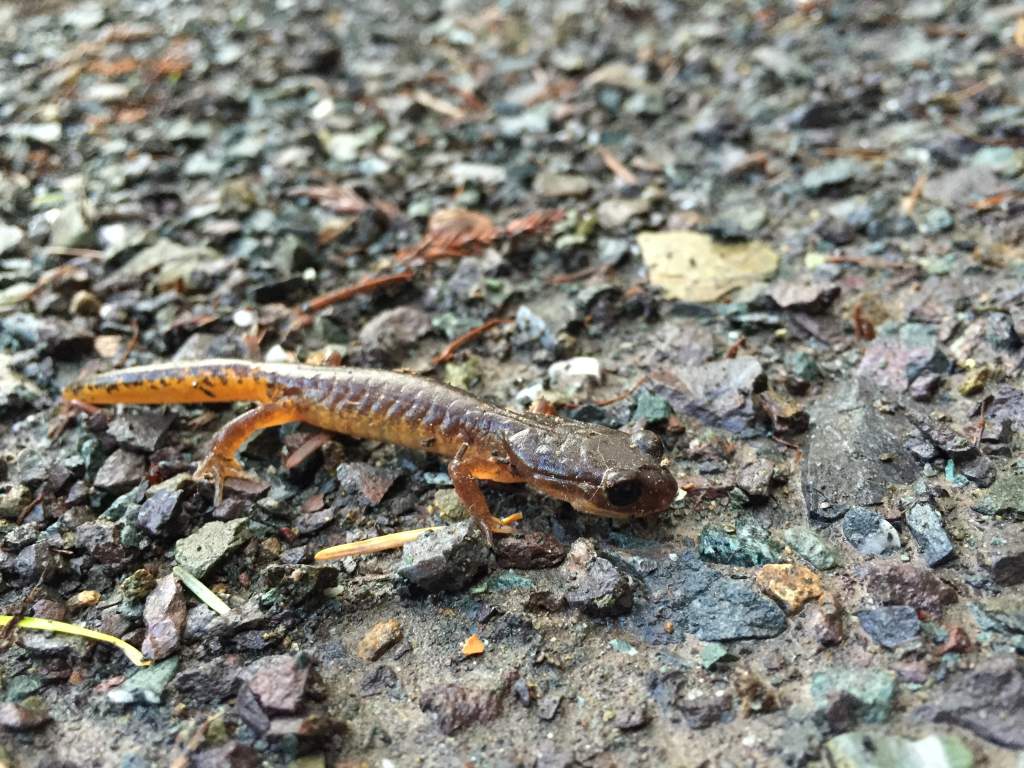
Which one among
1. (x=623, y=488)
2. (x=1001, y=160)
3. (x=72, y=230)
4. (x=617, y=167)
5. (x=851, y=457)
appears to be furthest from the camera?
(x=617, y=167)

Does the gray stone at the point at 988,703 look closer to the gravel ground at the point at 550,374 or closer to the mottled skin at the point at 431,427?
the gravel ground at the point at 550,374

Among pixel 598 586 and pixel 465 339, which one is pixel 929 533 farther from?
pixel 465 339

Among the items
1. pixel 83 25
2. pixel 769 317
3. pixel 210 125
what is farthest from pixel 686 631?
pixel 83 25

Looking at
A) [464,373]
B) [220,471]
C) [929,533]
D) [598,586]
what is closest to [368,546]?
[220,471]

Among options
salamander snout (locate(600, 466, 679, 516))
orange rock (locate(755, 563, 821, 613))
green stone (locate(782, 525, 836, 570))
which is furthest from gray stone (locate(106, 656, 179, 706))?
green stone (locate(782, 525, 836, 570))

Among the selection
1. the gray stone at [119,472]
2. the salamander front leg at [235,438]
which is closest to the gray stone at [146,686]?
the salamander front leg at [235,438]

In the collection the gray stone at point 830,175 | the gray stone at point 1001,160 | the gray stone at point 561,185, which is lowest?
the gray stone at point 1001,160

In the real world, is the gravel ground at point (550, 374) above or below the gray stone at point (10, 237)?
below

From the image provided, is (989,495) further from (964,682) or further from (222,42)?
(222,42)
